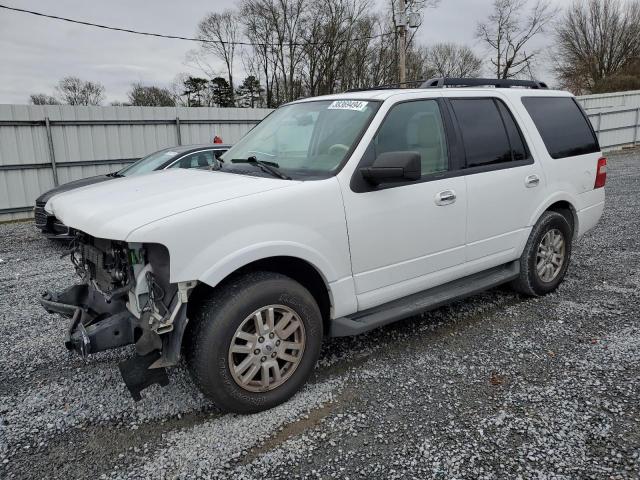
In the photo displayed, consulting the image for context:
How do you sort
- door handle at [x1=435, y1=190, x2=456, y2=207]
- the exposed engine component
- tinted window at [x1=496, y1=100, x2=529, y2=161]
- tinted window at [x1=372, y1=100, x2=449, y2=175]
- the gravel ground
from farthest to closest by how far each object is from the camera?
tinted window at [x1=496, y1=100, x2=529, y2=161] → door handle at [x1=435, y1=190, x2=456, y2=207] → tinted window at [x1=372, y1=100, x2=449, y2=175] → the exposed engine component → the gravel ground

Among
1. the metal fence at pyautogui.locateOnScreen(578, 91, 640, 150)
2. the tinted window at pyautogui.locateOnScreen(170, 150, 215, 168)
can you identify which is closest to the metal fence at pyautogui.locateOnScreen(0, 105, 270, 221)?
the tinted window at pyautogui.locateOnScreen(170, 150, 215, 168)

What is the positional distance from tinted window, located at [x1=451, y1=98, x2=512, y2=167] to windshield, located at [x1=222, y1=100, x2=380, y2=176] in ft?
3.01

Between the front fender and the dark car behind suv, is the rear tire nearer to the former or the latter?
the front fender

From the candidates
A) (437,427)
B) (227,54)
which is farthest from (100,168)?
(227,54)

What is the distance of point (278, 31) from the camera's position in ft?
118

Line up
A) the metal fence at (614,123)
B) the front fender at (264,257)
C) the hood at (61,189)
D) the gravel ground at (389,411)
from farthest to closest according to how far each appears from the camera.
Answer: the metal fence at (614,123) → the hood at (61,189) → the front fender at (264,257) → the gravel ground at (389,411)

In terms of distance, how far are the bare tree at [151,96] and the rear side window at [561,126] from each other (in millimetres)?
38167

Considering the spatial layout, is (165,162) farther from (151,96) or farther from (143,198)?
(151,96)

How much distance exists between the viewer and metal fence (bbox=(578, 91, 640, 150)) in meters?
21.3

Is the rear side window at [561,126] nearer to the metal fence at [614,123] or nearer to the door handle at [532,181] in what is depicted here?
the door handle at [532,181]

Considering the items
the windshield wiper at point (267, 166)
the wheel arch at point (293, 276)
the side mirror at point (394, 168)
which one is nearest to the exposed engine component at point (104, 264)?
the wheel arch at point (293, 276)

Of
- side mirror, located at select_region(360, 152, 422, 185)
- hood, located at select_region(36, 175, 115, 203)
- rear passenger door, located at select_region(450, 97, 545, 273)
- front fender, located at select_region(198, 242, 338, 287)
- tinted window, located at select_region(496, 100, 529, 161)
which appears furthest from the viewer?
→ hood, located at select_region(36, 175, 115, 203)

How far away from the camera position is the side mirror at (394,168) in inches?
121

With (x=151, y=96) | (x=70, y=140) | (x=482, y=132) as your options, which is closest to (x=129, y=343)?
(x=482, y=132)
